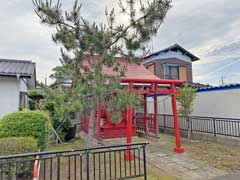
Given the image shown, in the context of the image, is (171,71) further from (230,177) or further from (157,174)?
(157,174)

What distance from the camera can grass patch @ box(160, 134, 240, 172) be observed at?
16.5 feet

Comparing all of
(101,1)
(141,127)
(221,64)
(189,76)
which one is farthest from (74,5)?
(189,76)

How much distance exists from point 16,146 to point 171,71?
1739cm

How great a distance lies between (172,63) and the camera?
19203 millimetres

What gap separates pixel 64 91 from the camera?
4.53 meters

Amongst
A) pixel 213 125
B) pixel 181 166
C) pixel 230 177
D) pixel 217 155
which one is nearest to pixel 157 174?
pixel 181 166

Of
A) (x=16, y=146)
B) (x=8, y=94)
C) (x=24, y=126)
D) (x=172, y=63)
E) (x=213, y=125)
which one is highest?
(x=172, y=63)

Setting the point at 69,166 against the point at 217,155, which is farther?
the point at 217,155

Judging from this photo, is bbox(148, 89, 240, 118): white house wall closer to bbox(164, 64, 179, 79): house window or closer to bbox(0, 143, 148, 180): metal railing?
bbox(0, 143, 148, 180): metal railing

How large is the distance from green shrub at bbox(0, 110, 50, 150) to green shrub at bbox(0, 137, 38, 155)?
0.58 meters

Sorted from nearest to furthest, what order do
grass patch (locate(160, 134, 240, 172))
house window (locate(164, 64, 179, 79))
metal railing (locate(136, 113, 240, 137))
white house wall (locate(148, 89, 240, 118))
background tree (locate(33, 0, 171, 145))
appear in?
1. background tree (locate(33, 0, 171, 145))
2. grass patch (locate(160, 134, 240, 172))
3. metal railing (locate(136, 113, 240, 137))
4. white house wall (locate(148, 89, 240, 118))
5. house window (locate(164, 64, 179, 79))

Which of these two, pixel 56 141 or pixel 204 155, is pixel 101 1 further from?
pixel 56 141

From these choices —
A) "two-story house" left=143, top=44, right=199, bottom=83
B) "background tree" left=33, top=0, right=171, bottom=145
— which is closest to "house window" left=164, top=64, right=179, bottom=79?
"two-story house" left=143, top=44, right=199, bottom=83

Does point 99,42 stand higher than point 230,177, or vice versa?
point 99,42
